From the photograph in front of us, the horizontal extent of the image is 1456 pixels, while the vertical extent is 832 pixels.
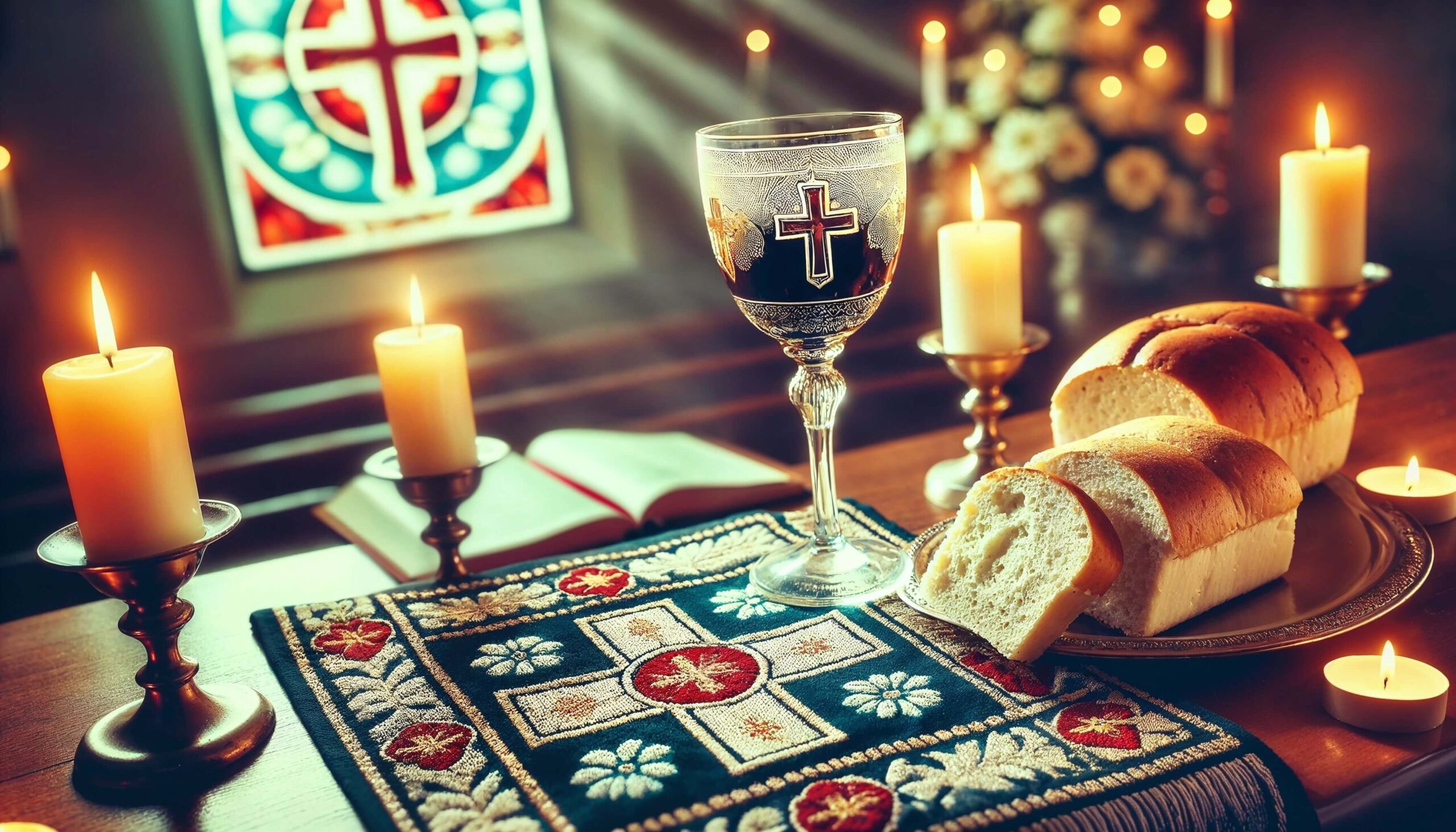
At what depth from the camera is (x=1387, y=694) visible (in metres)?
1.01

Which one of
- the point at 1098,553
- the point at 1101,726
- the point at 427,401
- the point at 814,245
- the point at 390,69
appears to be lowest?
the point at 1101,726

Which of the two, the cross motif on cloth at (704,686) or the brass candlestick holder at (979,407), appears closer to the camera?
the cross motif on cloth at (704,686)

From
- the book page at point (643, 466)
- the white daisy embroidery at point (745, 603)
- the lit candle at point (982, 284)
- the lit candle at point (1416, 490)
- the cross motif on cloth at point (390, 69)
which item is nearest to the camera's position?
the white daisy embroidery at point (745, 603)

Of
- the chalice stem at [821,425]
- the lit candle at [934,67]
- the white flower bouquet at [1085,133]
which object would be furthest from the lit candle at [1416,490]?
the lit candle at [934,67]

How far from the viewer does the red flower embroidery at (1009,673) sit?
1.08m

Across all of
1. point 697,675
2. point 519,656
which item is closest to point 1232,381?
point 697,675

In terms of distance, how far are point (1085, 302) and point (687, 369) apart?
3.93ft

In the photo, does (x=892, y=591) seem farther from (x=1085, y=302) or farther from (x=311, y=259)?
(x=311, y=259)

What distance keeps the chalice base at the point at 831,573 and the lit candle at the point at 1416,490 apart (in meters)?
0.54

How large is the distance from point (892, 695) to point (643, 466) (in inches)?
29.2

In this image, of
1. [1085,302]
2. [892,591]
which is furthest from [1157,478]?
[1085,302]

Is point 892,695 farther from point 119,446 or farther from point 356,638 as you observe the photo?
point 119,446

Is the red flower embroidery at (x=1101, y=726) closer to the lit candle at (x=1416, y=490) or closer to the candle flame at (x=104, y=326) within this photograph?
the lit candle at (x=1416, y=490)

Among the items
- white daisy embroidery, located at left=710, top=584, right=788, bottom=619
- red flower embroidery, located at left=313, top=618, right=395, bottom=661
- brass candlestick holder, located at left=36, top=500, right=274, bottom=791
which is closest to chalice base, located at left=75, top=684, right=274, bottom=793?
brass candlestick holder, located at left=36, top=500, right=274, bottom=791
